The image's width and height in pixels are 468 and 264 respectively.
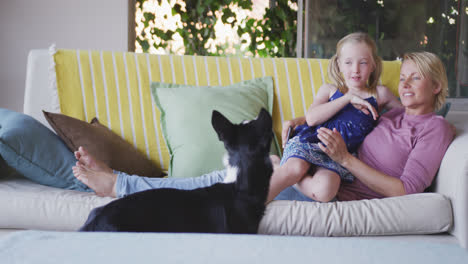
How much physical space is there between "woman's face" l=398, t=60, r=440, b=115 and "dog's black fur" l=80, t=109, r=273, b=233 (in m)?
0.61

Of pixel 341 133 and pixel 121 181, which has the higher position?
pixel 341 133

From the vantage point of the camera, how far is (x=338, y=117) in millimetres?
1514

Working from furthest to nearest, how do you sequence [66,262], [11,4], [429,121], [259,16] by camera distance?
[259,16] → [11,4] → [429,121] → [66,262]

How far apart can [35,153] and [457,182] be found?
1.30 metres

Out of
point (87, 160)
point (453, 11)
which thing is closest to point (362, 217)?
point (87, 160)

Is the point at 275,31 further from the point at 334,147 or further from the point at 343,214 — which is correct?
the point at 343,214

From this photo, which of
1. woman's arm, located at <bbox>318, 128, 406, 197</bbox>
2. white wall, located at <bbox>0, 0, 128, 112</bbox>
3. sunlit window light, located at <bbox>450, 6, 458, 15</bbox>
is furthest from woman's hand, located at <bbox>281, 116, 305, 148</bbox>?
sunlit window light, located at <bbox>450, 6, 458, 15</bbox>

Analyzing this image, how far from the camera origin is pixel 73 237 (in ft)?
1.89

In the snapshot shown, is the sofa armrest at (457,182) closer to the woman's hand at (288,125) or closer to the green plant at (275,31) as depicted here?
the woman's hand at (288,125)

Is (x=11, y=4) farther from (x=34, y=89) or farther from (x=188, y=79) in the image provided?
(x=188, y=79)

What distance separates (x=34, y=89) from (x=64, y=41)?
54.2 inches

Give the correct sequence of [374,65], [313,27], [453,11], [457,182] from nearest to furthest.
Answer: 1. [457,182]
2. [374,65]
3. [453,11]
4. [313,27]

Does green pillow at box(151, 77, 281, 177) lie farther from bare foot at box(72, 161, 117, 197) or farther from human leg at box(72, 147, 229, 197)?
bare foot at box(72, 161, 117, 197)

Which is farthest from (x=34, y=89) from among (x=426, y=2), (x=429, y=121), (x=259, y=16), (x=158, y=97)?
(x=426, y=2)
